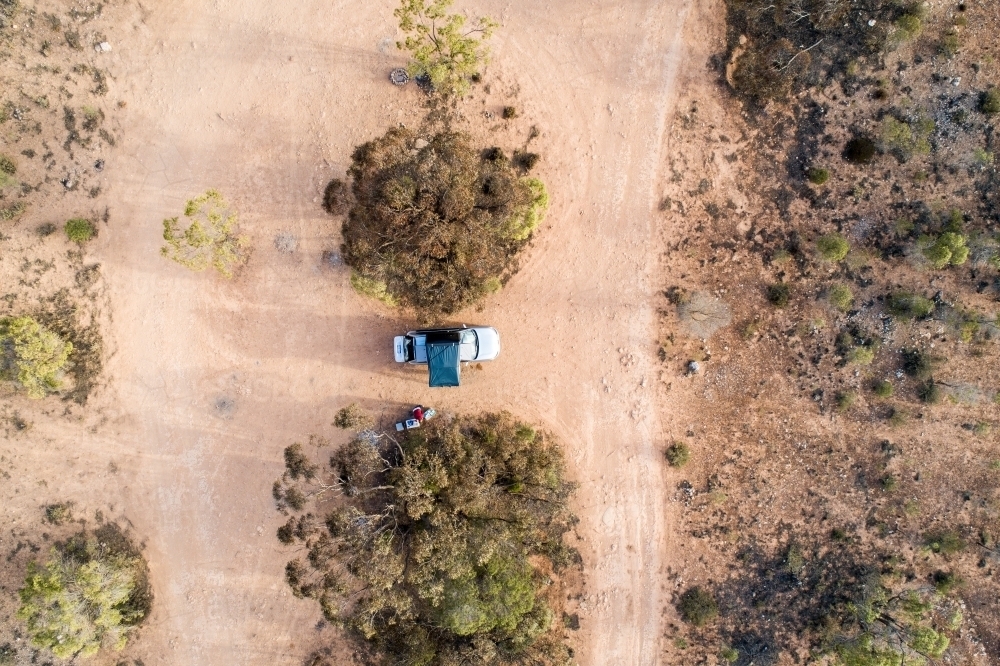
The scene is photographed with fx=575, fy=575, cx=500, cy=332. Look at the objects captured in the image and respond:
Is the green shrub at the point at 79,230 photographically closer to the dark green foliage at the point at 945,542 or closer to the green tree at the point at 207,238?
the green tree at the point at 207,238

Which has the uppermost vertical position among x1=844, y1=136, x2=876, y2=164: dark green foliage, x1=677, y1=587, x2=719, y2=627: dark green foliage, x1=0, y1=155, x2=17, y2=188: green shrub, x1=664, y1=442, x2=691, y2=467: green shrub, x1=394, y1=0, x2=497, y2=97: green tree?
x1=394, y1=0, x2=497, y2=97: green tree

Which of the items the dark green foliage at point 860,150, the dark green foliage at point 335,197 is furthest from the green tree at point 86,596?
the dark green foliage at point 860,150

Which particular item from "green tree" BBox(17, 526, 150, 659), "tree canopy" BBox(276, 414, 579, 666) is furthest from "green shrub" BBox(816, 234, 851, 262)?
"green tree" BBox(17, 526, 150, 659)

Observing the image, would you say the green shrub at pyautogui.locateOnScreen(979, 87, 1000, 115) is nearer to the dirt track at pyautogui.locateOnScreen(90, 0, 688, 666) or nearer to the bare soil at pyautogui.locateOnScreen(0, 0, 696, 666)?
the bare soil at pyautogui.locateOnScreen(0, 0, 696, 666)

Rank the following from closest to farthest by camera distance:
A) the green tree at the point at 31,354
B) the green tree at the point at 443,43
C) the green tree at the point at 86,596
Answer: the green tree at the point at 443,43 < the green tree at the point at 31,354 < the green tree at the point at 86,596

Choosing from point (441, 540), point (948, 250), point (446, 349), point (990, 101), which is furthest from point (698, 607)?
point (990, 101)

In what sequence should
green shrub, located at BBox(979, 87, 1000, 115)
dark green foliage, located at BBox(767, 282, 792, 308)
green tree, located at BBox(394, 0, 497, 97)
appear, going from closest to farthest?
green tree, located at BBox(394, 0, 497, 97)
green shrub, located at BBox(979, 87, 1000, 115)
dark green foliage, located at BBox(767, 282, 792, 308)
